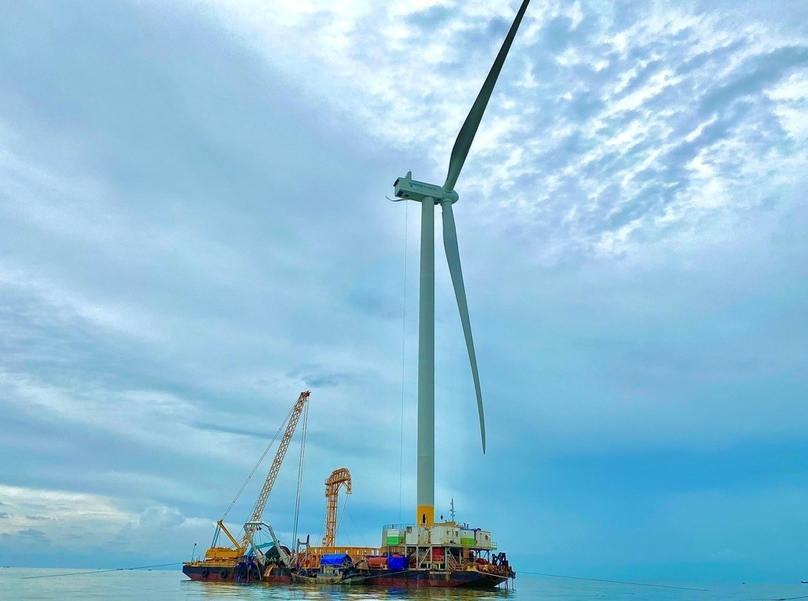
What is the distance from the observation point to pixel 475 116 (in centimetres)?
11356

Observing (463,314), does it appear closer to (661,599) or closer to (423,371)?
(423,371)

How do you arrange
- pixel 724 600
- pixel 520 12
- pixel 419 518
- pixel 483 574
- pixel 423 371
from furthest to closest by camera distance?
pixel 724 600 < pixel 423 371 < pixel 419 518 < pixel 483 574 < pixel 520 12

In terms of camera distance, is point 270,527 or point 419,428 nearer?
point 419,428

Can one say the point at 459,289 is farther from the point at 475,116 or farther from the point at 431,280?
the point at 475,116

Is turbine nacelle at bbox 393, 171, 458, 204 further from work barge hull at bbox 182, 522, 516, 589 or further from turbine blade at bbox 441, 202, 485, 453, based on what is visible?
work barge hull at bbox 182, 522, 516, 589

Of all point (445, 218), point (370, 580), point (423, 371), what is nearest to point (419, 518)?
point (370, 580)

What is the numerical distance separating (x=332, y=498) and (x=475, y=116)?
304ft

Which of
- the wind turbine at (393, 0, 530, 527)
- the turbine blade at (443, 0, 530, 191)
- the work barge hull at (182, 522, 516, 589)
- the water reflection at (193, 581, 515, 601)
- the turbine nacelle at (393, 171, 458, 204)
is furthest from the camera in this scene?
the turbine nacelle at (393, 171, 458, 204)

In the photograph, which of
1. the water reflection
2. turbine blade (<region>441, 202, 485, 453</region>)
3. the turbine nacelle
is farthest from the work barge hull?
the turbine nacelle

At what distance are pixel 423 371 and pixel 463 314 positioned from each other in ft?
44.5

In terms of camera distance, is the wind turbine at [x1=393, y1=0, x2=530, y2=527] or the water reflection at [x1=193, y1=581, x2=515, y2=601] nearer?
the water reflection at [x1=193, y1=581, x2=515, y2=601]

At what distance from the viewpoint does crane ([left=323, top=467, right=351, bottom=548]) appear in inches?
6275

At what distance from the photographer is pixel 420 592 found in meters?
98.8

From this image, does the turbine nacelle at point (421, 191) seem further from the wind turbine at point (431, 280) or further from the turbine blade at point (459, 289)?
the turbine blade at point (459, 289)
